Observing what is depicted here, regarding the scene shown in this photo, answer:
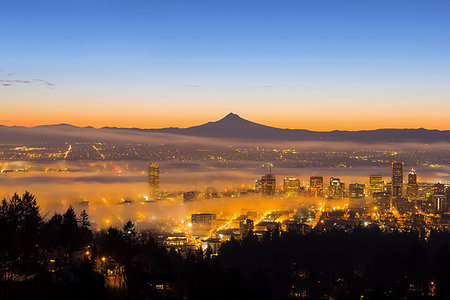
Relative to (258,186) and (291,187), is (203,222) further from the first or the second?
(291,187)

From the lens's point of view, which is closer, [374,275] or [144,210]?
[374,275]

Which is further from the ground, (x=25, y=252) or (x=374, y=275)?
(x=25, y=252)

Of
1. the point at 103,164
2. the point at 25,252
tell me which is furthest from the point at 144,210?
the point at 25,252

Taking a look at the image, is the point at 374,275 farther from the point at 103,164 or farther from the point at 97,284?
the point at 103,164

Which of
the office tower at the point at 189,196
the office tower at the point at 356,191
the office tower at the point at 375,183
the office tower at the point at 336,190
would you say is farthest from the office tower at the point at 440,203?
the office tower at the point at 189,196

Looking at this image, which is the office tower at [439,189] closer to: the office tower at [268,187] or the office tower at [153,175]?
the office tower at [268,187]

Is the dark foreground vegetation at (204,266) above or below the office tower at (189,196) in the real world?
above

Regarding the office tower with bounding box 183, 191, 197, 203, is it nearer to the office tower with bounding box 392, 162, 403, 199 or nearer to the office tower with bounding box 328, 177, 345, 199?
the office tower with bounding box 328, 177, 345, 199

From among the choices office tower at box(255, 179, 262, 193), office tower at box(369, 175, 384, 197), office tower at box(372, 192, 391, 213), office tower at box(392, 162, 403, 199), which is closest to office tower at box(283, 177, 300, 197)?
office tower at box(255, 179, 262, 193)
